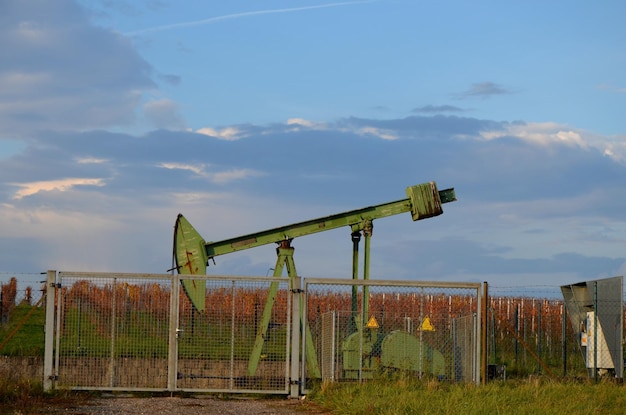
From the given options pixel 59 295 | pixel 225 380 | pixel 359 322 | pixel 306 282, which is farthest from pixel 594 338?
pixel 59 295

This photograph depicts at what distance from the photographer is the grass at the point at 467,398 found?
1408cm

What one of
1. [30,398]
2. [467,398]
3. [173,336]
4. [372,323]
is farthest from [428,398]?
[30,398]

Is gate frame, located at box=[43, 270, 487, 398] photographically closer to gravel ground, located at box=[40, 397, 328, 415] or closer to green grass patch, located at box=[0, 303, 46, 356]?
gravel ground, located at box=[40, 397, 328, 415]

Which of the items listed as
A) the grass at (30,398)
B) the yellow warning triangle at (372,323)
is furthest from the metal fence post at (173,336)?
the yellow warning triangle at (372,323)

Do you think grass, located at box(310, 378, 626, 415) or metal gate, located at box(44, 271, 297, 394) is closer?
grass, located at box(310, 378, 626, 415)

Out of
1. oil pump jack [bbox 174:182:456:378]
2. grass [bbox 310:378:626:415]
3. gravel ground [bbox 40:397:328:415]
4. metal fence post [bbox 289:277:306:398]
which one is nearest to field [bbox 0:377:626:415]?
grass [bbox 310:378:626:415]

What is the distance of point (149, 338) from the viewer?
1705cm

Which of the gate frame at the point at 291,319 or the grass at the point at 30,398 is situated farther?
the gate frame at the point at 291,319

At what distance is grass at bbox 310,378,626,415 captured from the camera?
14078 mm

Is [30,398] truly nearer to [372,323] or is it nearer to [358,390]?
[358,390]

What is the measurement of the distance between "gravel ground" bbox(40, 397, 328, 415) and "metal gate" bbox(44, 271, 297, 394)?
1.12 ft

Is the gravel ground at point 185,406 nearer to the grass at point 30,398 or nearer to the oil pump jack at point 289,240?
the grass at point 30,398

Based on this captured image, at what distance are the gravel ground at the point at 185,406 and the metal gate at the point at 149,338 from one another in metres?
0.34

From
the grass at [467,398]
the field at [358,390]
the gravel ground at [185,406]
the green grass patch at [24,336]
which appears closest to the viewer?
the grass at [467,398]
